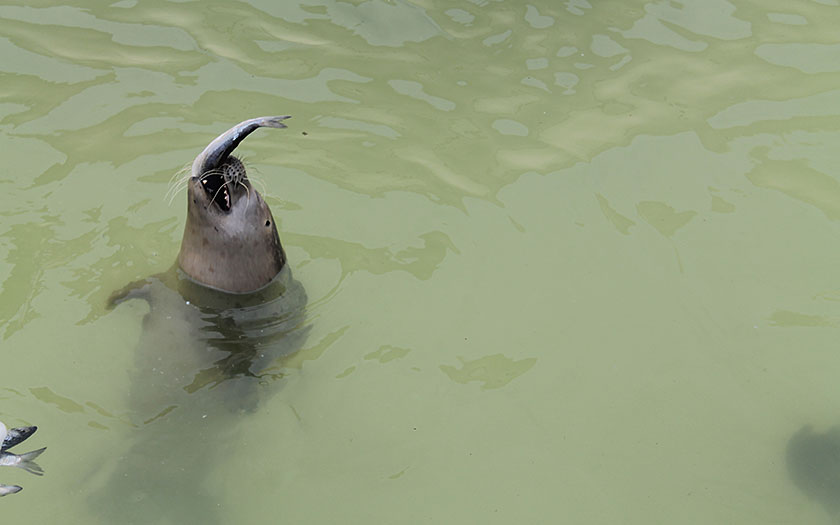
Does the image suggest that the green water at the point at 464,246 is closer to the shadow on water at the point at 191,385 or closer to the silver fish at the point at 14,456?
the shadow on water at the point at 191,385

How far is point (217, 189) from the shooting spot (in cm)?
380

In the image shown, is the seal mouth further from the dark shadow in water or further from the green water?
the dark shadow in water

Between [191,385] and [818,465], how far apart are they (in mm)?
2859

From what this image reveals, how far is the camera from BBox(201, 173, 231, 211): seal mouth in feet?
12.3

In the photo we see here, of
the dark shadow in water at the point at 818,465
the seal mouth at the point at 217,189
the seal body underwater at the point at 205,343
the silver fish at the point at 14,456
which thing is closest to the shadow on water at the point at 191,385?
the seal body underwater at the point at 205,343

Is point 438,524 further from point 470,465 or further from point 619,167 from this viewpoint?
point 619,167

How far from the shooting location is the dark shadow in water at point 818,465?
3.63 metres

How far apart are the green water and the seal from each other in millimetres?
382

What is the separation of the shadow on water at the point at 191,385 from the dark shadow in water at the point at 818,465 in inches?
92.4

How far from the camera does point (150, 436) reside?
372cm

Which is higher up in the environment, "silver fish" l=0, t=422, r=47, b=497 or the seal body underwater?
"silver fish" l=0, t=422, r=47, b=497

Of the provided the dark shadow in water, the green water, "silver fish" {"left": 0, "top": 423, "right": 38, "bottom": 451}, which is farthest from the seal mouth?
the dark shadow in water

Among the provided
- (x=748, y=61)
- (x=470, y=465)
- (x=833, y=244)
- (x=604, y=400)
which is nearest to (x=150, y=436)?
(x=470, y=465)

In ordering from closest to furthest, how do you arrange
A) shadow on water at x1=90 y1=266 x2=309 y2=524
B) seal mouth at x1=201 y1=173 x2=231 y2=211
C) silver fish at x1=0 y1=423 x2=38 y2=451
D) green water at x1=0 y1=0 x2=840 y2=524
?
silver fish at x1=0 y1=423 x2=38 y2=451
shadow on water at x1=90 y1=266 x2=309 y2=524
green water at x1=0 y1=0 x2=840 y2=524
seal mouth at x1=201 y1=173 x2=231 y2=211
